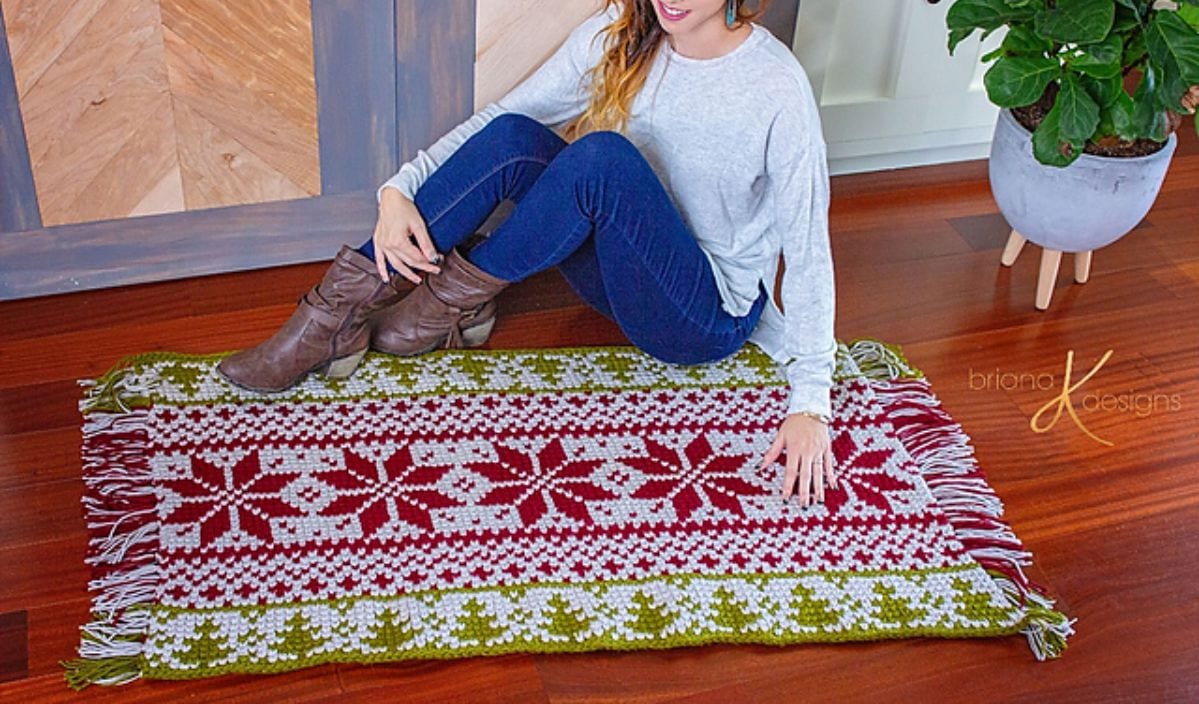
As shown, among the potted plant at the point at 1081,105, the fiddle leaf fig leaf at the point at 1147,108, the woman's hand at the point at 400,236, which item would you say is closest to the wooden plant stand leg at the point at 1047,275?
the potted plant at the point at 1081,105

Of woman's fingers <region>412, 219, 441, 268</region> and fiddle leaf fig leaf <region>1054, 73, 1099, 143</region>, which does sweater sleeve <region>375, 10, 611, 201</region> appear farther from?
fiddle leaf fig leaf <region>1054, 73, 1099, 143</region>

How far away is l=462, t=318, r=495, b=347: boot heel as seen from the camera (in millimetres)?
1921

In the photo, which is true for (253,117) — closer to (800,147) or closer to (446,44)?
(446,44)

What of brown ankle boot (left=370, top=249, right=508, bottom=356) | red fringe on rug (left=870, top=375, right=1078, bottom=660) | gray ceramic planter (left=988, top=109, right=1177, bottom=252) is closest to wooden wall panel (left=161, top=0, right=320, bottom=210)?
brown ankle boot (left=370, top=249, right=508, bottom=356)

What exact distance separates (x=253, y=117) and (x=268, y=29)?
0.44ft

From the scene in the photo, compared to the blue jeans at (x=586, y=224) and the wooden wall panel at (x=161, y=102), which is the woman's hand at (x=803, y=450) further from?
the wooden wall panel at (x=161, y=102)

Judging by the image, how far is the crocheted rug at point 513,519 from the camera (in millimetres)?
1516

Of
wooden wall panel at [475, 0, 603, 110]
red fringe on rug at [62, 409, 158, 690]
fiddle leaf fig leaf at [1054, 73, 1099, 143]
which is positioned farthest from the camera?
wooden wall panel at [475, 0, 603, 110]

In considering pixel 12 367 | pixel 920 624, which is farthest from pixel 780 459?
pixel 12 367

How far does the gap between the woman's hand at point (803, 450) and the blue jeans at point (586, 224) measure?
19 centimetres

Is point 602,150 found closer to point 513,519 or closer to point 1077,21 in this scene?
point 513,519

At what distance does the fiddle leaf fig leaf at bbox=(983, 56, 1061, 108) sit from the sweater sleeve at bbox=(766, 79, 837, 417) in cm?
34

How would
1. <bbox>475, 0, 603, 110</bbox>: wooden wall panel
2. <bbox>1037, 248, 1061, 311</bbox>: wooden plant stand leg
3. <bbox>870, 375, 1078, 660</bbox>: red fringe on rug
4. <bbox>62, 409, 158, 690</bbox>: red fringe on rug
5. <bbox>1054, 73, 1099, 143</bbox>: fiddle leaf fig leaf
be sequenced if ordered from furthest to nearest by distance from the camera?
<bbox>1037, 248, 1061, 311</bbox>: wooden plant stand leg → <bbox>475, 0, 603, 110</bbox>: wooden wall panel → <bbox>1054, 73, 1099, 143</bbox>: fiddle leaf fig leaf → <bbox>870, 375, 1078, 660</bbox>: red fringe on rug → <bbox>62, 409, 158, 690</bbox>: red fringe on rug

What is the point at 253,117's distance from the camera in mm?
1891
